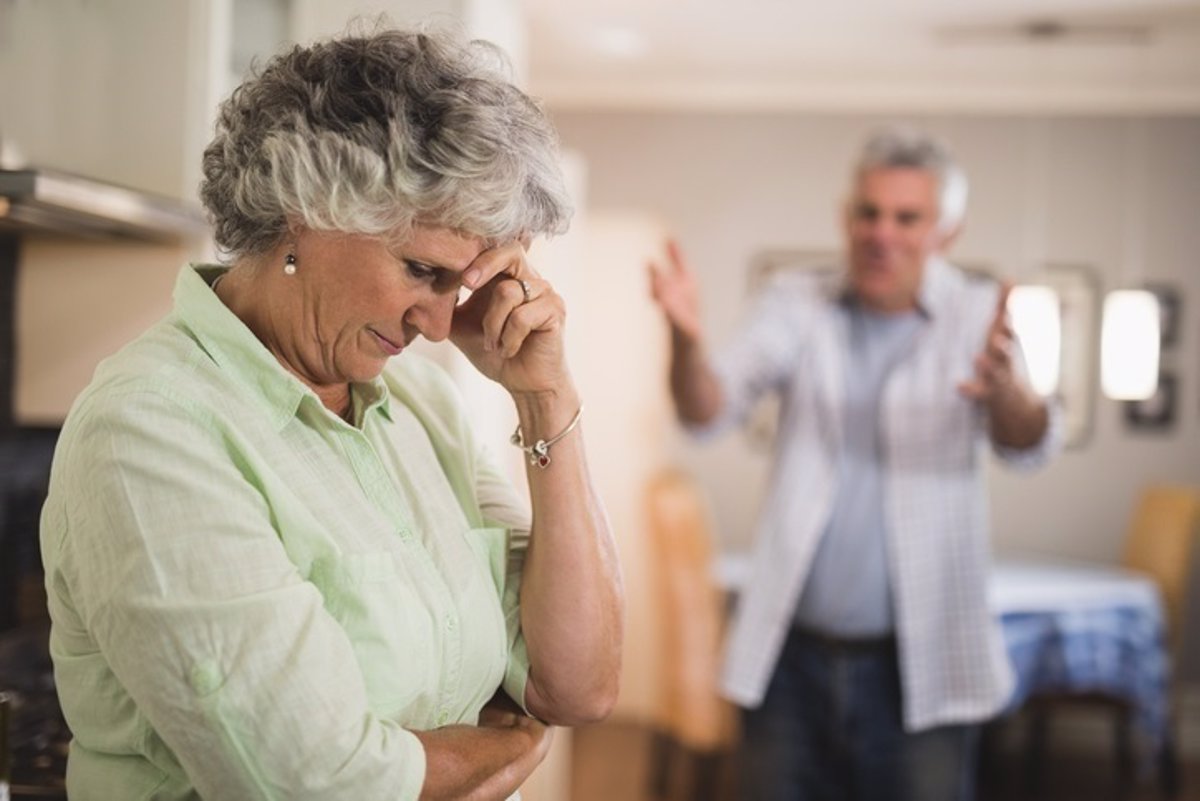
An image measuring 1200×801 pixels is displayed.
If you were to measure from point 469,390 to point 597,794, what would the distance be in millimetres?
2171

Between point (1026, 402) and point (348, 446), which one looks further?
point (1026, 402)

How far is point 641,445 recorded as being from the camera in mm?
5164

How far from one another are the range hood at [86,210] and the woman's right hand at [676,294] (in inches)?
27.5

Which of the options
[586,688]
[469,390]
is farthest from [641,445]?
[586,688]

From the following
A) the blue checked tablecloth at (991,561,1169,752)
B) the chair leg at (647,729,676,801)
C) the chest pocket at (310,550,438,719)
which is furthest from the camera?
the chair leg at (647,729,676,801)

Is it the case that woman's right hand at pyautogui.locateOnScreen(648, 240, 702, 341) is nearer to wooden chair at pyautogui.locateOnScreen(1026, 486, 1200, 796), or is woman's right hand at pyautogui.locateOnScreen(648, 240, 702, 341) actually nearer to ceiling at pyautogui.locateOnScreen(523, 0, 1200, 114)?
ceiling at pyautogui.locateOnScreen(523, 0, 1200, 114)

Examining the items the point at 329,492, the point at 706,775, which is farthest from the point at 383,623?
the point at 706,775

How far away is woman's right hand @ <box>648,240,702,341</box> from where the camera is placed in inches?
78.8

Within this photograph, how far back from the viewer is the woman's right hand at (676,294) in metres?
2.00

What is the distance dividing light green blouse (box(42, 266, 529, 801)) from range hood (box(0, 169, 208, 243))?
0.54 metres

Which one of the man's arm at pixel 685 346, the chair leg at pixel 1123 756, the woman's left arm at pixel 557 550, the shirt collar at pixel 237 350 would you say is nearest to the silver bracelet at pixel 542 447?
the woman's left arm at pixel 557 550

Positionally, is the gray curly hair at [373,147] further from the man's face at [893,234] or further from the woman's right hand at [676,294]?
the man's face at [893,234]

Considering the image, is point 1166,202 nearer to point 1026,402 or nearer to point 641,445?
point 641,445

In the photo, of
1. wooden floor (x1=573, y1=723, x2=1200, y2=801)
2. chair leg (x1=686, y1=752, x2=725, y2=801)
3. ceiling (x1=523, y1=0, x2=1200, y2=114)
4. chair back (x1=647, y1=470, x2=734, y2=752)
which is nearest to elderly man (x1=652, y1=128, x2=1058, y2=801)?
chair back (x1=647, y1=470, x2=734, y2=752)
